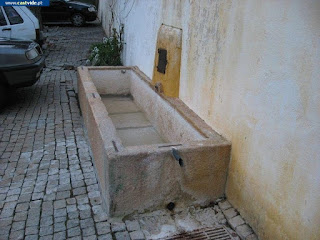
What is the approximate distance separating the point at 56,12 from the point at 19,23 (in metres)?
10.0

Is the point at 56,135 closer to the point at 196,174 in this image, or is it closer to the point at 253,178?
the point at 196,174

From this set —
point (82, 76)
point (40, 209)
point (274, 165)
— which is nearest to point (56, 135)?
point (82, 76)

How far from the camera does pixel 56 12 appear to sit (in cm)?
1916

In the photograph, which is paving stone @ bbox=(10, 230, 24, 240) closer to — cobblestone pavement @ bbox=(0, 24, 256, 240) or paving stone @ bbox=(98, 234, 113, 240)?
cobblestone pavement @ bbox=(0, 24, 256, 240)

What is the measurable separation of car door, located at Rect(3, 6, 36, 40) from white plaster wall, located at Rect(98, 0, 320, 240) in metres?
7.18

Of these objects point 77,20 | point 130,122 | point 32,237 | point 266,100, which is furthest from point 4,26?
point 77,20

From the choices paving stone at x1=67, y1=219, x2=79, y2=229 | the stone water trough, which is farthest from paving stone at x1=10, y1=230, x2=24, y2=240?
the stone water trough

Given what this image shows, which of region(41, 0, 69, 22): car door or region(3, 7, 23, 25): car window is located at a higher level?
region(3, 7, 23, 25): car window

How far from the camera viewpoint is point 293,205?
8.92 ft

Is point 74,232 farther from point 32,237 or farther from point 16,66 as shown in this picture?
point 16,66

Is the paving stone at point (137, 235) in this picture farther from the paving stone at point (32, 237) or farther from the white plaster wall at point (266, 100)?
the white plaster wall at point (266, 100)

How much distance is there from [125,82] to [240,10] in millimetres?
4222

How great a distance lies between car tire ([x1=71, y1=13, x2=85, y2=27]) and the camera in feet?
64.2

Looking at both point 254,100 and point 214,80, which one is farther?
point 214,80
